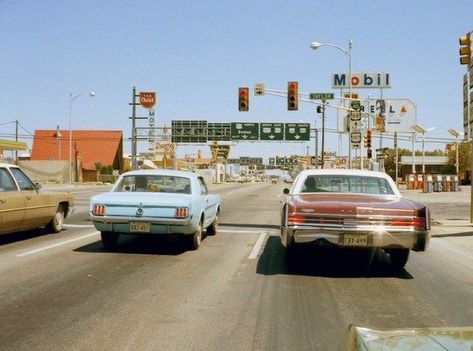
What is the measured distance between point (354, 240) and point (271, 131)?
55.8 m

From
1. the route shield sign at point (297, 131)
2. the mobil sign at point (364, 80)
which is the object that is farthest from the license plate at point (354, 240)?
the route shield sign at point (297, 131)

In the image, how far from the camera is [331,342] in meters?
4.82

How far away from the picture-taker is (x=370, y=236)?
7.57 m

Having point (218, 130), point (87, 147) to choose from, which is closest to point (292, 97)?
point (218, 130)

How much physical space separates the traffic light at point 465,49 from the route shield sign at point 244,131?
4701 cm

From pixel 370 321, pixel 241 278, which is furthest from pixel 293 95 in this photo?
pixel 370 321

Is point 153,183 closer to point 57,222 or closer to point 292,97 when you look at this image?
point 57,222

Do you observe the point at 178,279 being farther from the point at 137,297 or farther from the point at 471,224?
the point at 471,224

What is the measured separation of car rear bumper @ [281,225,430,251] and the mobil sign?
47.7 metres

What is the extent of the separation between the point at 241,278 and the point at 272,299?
140 centimetres

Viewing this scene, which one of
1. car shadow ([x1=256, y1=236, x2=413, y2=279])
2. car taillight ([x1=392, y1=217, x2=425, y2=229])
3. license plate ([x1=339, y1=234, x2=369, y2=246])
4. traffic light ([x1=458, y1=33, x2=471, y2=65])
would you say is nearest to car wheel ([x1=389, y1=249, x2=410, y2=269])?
car shadow ([x1=256, y1=236, x2=413, y2=279])

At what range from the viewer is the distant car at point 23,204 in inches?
405

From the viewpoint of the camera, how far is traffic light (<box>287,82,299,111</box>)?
101ft

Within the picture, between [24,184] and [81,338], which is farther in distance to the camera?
[24,184]
